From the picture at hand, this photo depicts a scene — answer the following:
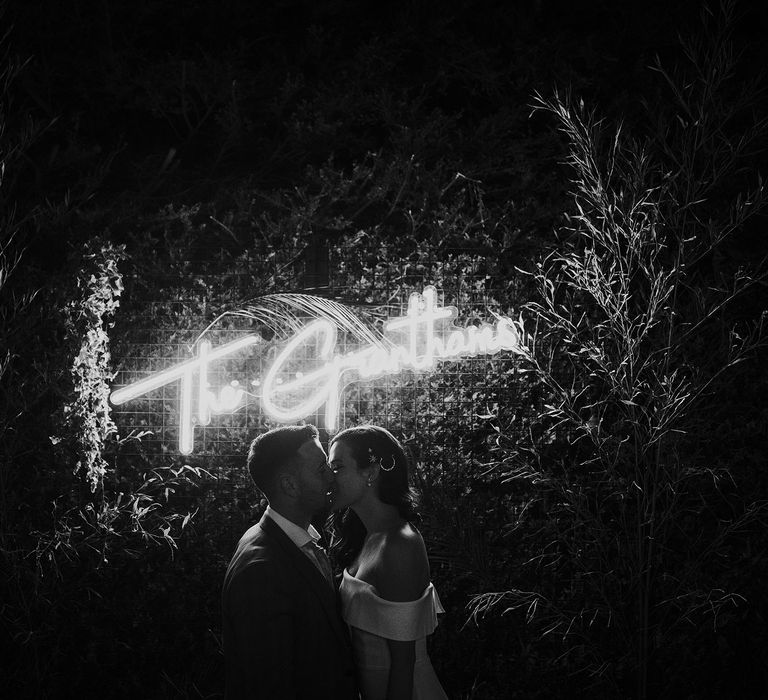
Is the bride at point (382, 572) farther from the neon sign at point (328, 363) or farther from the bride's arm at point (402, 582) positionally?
the neon sign at point (328, 363)

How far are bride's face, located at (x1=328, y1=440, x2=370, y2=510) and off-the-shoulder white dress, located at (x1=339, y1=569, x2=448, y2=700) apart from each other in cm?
26

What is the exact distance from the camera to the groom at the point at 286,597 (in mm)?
2314

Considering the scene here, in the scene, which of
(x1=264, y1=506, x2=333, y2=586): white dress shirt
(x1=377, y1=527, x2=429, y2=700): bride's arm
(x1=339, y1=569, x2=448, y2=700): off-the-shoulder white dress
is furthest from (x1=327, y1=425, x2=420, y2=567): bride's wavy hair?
(x1=264, y1=506, x2=333, y2=586): white dress shirt

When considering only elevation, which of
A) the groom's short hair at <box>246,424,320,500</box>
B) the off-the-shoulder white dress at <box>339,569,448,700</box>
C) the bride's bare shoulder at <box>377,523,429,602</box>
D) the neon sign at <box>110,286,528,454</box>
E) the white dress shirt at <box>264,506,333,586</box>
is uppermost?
the neon sign at <box>110,286,528,454</box>

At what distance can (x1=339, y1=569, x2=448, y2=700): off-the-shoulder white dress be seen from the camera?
2.57 m

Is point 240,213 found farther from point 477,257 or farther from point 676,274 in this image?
point 676,274

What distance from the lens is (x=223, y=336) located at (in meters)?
5.09

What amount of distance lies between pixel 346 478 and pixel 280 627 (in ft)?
2.17

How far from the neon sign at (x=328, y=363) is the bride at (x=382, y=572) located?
5.16 feet

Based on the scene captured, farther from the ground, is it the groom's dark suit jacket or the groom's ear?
the groom's ear

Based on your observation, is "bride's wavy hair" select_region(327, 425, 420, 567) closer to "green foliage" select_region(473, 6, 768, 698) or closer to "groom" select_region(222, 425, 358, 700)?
"groom" select_region(222, 425, 358, 700)

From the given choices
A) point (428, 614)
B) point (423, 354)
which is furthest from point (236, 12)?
point (428, 614)

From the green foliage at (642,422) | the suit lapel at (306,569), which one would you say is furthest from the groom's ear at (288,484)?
the green foliage at (642,422)

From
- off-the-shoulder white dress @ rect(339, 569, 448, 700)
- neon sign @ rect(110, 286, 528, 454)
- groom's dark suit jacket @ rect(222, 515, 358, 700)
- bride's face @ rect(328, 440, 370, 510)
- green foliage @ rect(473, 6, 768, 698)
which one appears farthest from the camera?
neon sign @ rect(110, 286, 528, 454)
